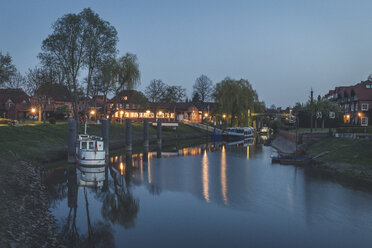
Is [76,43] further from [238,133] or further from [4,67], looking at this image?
[238,133]

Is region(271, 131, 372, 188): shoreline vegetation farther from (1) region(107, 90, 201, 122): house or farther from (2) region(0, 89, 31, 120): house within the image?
(2) region(0, 89, 31, 120): house

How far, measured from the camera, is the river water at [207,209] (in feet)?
50.3

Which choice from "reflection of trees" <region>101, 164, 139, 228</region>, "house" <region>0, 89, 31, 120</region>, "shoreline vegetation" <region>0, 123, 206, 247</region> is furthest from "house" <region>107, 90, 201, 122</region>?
"reflection of trees" <region>101, 164, 139, 228</region>

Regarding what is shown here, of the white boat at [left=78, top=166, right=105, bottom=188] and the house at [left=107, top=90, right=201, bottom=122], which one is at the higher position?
the house at [left=107, top=90, right=201, bottom=122]

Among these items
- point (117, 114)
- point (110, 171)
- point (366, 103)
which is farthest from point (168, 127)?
point (366, 103)

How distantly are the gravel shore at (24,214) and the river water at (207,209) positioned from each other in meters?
0.91

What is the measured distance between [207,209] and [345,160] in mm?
21204

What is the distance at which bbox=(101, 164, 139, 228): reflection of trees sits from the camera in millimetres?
18031

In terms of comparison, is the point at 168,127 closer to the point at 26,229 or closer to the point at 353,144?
the point at 353,144

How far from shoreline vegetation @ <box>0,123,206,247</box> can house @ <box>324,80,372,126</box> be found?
60.8 m

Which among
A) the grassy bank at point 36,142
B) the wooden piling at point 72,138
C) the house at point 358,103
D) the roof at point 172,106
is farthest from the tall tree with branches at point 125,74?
the house at point 358,103

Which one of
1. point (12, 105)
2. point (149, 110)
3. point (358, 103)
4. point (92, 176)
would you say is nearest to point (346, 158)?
point (92, 176)

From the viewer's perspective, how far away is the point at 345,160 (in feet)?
108

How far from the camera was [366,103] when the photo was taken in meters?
75.6
